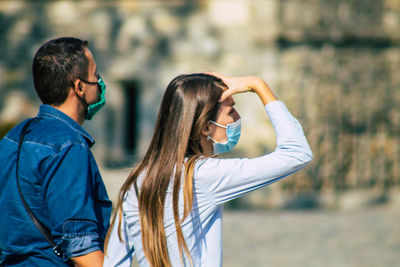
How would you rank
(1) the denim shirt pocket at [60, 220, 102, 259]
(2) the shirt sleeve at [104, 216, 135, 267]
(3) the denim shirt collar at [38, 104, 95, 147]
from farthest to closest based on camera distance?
1. (3) the denim shirt collar at [38, 104, 95, 147]
2. (2) the shirt sleeve at [104, 216, 135, 267]
3. (1) the denim shirt pocket at [60, 220, 102, 259]

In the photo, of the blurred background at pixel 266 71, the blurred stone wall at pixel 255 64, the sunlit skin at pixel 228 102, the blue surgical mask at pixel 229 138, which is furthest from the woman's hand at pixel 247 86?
the blurred stone wall at pixel 255 64

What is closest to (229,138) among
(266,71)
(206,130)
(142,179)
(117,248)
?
(206,130)

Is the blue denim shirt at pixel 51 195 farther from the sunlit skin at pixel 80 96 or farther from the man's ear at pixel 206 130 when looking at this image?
the man's ear at pixel 206 130

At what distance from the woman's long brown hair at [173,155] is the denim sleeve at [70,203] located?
12 cm

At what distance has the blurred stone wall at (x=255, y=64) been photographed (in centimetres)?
934

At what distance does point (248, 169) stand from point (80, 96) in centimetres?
65

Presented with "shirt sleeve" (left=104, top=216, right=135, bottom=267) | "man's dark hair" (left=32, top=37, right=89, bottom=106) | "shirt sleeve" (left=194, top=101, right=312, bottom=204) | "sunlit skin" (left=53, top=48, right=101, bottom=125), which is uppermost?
"man's dark hair" (left=32, top=37, right=89, bottom=106)

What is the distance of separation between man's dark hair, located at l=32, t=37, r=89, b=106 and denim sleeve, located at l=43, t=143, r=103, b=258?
9.8 inches

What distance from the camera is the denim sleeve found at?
181 cm

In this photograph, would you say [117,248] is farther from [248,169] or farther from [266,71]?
[266,71]

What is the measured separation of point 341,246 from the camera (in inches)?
268

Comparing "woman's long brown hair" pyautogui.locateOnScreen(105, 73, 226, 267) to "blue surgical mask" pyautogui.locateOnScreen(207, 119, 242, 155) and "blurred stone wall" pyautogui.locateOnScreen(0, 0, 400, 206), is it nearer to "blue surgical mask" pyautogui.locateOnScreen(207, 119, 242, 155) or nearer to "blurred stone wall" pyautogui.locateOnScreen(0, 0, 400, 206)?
"blue surgical mask" pyautogui.locateOnScreen(207, 119, 242, 155)

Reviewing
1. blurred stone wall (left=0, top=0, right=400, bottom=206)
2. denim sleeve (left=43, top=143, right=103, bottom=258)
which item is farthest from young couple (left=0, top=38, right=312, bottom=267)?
blurred stone wall (left=0, top=0, right=400, bottom=206)

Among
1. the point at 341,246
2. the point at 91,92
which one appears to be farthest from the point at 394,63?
the point at 91,92
